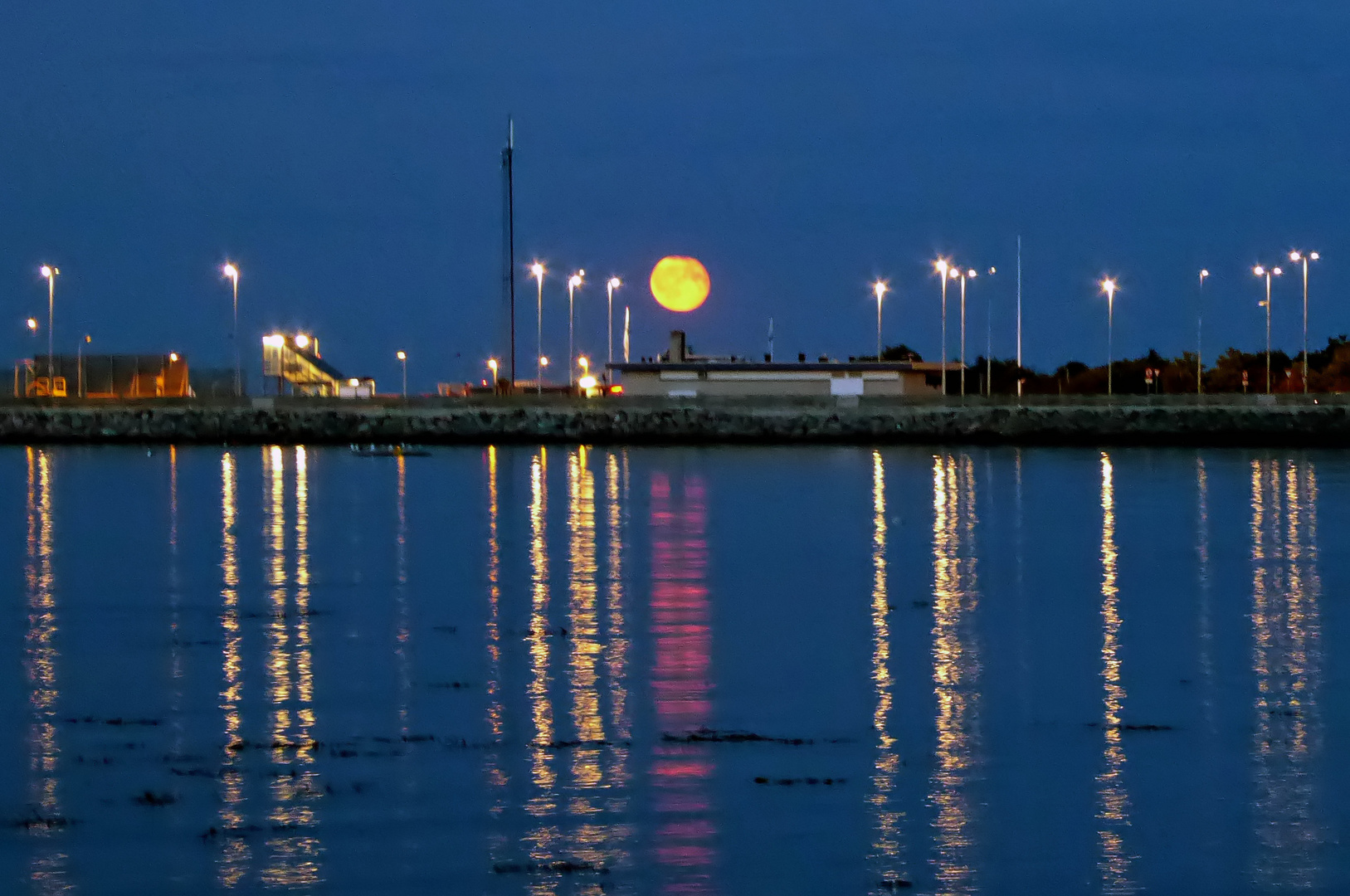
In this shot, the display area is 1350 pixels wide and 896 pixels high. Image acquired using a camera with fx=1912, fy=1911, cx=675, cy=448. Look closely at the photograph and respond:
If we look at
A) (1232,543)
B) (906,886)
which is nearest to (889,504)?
(1232,543)

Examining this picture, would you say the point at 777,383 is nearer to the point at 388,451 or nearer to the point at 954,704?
the point at 388,451

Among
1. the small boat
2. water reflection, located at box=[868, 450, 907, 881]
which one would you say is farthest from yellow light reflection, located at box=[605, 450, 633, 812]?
the small boat

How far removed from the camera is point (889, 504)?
48.5 m

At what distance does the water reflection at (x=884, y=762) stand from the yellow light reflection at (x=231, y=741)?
148 inches

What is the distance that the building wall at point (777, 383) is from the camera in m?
117

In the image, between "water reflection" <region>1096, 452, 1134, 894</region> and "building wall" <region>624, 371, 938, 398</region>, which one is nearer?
"water reflection" <region>1096, 452, 1134, 894</region>

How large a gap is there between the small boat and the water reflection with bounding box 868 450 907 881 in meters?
63.9

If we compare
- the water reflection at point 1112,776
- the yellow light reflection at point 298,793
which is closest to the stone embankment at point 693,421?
the water reflection at point 1112,776

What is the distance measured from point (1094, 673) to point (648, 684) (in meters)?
4.49

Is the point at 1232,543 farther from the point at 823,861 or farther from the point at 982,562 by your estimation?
the point at 823,861

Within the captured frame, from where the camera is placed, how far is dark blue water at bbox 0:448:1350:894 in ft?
37.4

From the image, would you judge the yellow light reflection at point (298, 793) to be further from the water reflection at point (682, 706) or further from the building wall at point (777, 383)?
the building wall at point (777, 383)

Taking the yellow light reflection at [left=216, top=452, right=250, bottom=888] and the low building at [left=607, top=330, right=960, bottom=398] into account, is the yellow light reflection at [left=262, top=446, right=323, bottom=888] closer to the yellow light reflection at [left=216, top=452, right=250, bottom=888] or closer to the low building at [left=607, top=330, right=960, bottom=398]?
the yellow light reflection at [left=216, top=452, right=250, bottom=888]

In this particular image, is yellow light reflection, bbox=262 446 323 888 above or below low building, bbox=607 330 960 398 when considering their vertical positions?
below
